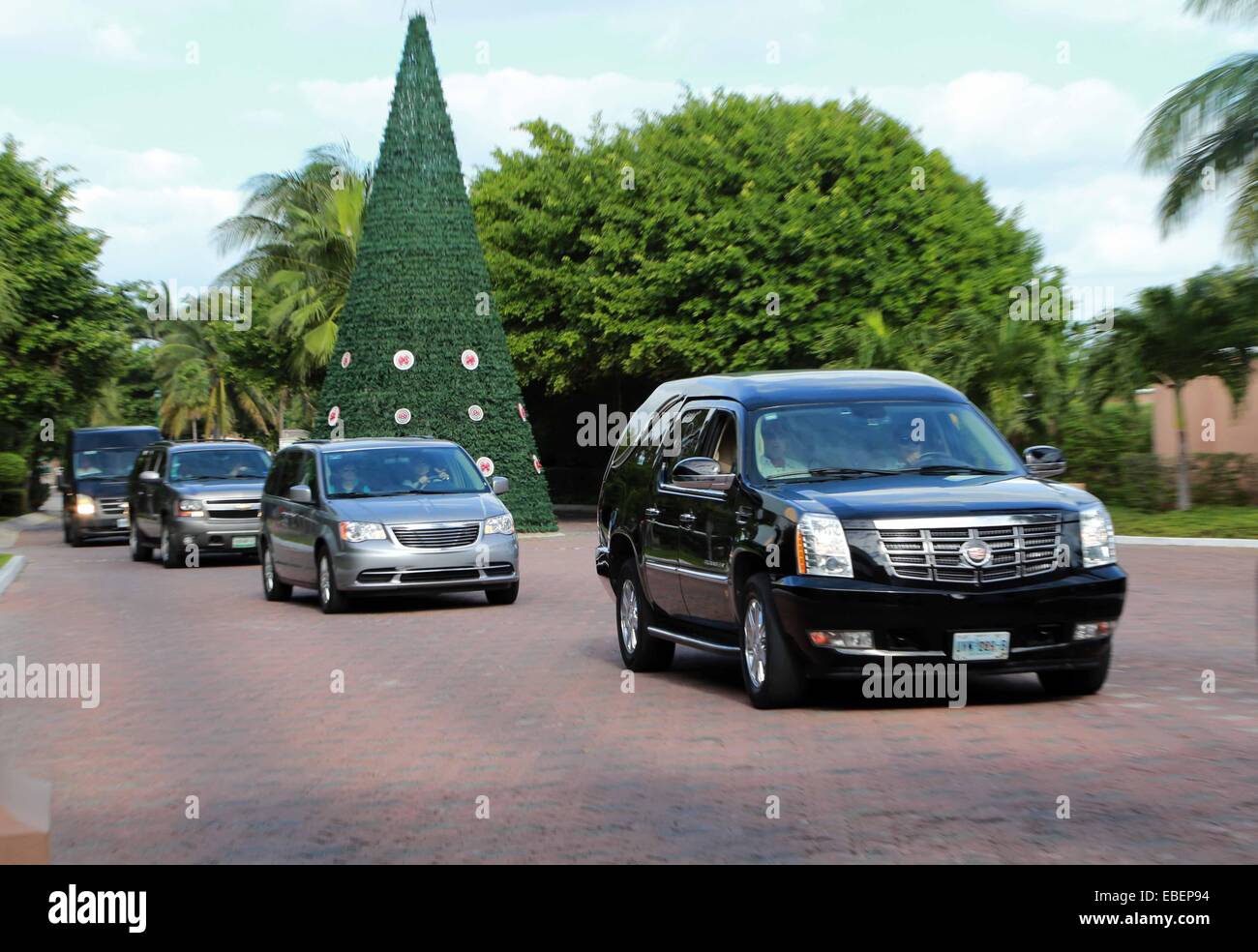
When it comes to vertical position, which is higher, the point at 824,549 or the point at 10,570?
the point at 824,549

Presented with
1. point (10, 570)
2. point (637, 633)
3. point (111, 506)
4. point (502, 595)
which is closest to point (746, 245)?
point (111, 506)

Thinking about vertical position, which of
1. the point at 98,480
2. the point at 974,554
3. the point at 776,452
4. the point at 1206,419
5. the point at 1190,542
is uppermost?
the point at 1206,419

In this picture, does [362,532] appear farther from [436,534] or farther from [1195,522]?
[1195,522]

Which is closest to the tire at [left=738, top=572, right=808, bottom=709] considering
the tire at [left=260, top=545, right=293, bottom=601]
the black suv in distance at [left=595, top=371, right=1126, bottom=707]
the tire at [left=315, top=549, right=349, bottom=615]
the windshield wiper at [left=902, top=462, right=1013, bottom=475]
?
the black suv in distance at [left=595, top=371, right=1126, bottom=707]

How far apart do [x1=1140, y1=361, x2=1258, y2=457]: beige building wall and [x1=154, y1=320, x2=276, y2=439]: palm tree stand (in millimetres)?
57332

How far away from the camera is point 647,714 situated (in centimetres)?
1056

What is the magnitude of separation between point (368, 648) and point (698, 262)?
22.5m

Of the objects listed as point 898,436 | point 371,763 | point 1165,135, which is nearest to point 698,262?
point 1165,135

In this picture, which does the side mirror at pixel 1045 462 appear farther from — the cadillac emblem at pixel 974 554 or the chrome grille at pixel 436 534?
the chrome grille at pixel 436 534

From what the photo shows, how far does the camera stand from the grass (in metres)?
25.4

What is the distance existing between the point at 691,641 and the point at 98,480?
25.6m

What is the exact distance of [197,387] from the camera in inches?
3853

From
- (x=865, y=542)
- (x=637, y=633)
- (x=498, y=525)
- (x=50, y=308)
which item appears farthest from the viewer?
(x=50, y=308)

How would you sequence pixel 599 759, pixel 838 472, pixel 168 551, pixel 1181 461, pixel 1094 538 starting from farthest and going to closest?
pixel 1181 461 → pixel 168 551 → pixel 838 472 → pixel 1094 538 → pixel 599 759
